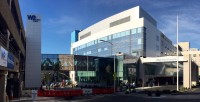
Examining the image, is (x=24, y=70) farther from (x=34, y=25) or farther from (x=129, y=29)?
(x=129, y=29)

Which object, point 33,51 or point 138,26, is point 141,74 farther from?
point 33,51

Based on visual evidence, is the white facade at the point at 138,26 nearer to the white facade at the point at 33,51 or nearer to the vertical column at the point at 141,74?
the vertical column at the point at 141,74

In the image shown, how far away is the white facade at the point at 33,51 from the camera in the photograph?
72981mm

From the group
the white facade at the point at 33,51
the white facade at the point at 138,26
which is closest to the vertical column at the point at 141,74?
the white facade at the point at 138,26

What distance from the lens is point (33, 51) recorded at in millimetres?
73312

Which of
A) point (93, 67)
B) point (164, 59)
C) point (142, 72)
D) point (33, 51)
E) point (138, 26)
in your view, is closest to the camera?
point (33, 51)

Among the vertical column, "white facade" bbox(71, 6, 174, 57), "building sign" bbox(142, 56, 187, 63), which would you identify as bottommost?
the vertical column

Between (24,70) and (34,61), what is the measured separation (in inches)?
111

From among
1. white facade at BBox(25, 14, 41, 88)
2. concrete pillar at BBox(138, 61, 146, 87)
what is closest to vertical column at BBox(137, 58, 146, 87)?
concrete pillar at BBox(138, 61, 146, 87)

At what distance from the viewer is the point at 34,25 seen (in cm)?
7319

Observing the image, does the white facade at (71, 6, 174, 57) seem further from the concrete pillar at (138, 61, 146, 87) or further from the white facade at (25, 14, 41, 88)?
the white facade at (25, 14, 41, 88)

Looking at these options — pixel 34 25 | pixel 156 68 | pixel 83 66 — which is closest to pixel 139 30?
Answer: pixel 156 68

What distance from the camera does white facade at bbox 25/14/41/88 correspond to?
72981 millimetres

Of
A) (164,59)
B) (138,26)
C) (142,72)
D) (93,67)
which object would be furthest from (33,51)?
(138,26)
